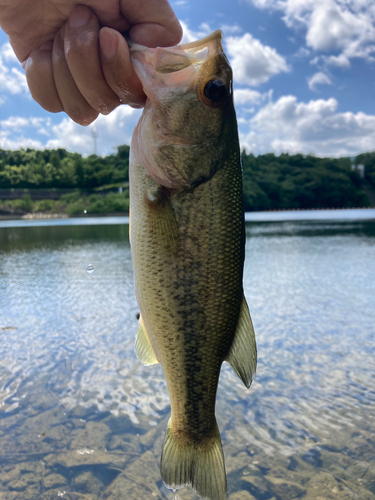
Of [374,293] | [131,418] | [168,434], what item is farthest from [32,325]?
[374,293]

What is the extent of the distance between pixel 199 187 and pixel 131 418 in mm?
3840

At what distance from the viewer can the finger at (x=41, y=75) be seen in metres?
2.23

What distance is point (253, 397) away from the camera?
17.0 ft

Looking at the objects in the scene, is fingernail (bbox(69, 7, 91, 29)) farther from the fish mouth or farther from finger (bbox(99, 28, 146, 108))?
the fish mouth

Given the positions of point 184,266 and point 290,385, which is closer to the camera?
point 184,266

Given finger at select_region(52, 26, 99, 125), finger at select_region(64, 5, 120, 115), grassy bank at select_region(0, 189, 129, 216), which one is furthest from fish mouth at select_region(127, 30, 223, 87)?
grassy bank at select_region(0, 189, 129, 216)

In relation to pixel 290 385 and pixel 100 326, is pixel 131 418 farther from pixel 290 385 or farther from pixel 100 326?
pixel 100 326

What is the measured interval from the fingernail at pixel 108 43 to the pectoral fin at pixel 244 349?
143 centimetres

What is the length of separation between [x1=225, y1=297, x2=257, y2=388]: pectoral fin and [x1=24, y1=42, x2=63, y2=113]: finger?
5.56 feet

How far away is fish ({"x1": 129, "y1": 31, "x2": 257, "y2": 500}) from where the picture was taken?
1805 millimetres

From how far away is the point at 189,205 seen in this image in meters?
1.82

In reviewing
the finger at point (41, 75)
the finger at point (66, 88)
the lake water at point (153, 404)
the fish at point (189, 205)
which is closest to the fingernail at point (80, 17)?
Result: the finger at point (66, 88)

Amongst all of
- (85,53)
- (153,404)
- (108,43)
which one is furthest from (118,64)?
(153,404)

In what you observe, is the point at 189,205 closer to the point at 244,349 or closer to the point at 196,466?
the point at 244,349
